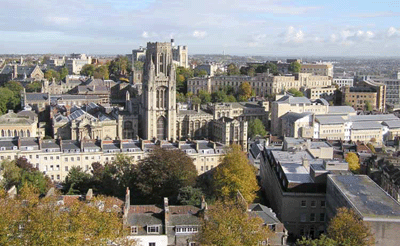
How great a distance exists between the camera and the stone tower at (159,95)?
7675 cm

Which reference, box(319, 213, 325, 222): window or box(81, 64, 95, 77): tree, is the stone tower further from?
box(81, 64, 95, 77): tree

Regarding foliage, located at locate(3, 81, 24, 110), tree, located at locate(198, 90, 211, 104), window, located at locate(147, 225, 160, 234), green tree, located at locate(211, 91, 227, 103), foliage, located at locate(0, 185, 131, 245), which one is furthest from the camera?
tree, located at locate(198, 90, 211, 104)

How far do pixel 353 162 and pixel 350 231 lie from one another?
2478 cm

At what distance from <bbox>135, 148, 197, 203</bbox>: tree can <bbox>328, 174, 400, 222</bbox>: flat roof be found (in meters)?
13.5

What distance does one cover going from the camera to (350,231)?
29.5 metres

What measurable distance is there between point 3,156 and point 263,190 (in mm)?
30185

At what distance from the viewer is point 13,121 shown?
72.4 m

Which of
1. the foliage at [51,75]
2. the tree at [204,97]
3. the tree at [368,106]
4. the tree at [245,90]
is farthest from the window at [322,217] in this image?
the foliage at [51,75]

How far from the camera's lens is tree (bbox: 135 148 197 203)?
43.7 meters

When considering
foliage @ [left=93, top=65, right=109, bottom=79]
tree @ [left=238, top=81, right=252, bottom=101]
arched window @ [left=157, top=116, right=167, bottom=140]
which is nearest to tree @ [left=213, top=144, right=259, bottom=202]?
arched window @ [left=157, top=116, right=167, bottom=140]

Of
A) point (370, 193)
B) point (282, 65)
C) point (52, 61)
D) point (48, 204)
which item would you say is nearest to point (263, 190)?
point (370, 193)

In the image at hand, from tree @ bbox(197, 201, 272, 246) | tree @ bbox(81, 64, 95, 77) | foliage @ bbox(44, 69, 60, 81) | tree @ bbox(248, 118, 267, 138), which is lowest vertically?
tree @ bbox(248, 118, 267, 138)

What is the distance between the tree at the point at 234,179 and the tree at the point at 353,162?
1346 cm

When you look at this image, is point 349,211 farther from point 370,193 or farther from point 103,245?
point 103,245
